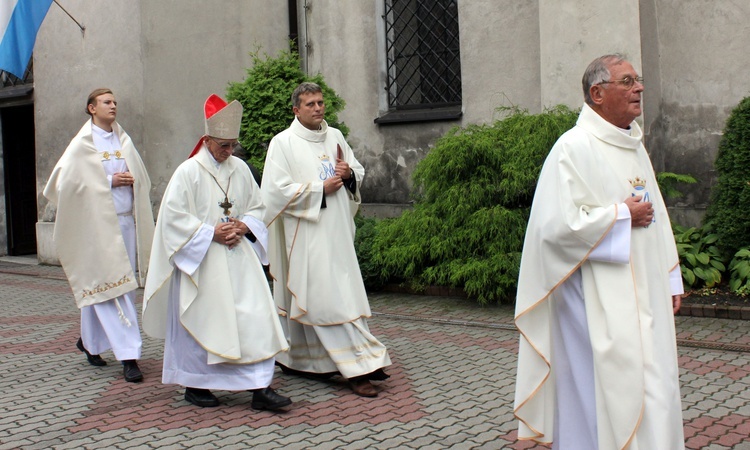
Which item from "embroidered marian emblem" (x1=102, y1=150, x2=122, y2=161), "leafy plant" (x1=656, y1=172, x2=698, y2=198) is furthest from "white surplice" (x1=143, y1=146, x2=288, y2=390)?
"leafy plant" (x1=656, y1=172, x2=698, y2=198)

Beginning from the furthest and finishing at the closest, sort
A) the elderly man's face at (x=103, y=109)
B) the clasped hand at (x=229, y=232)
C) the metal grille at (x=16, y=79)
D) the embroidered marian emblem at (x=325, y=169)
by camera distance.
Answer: the metal grille at (x=16, y=79) < the elderly man's face at (x=103, y=109) < the embroidered marian emblem at (x=325, y=169) < the clasped hand at (x=229, y=232)

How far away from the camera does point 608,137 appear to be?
419cm

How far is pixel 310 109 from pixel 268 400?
2160 millimetres

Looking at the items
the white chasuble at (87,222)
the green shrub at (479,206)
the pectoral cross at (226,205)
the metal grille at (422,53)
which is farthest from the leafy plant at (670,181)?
the white chasuble at (87,222)

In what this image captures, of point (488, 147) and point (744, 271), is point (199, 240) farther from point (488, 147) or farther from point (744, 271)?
point (744, 271)

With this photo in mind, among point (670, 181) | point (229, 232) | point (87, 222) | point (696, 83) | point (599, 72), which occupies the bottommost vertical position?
point (229, 232)

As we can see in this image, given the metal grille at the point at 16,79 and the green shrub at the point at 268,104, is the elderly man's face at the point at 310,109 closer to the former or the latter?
the green shrub at the point at 268,104

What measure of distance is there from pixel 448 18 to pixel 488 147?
12.9 feet

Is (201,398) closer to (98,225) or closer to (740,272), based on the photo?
(98,225)

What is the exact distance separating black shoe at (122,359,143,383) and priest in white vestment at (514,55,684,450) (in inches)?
144

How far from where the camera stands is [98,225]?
7.55 metres

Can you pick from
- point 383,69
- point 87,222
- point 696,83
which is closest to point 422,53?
point 383,69

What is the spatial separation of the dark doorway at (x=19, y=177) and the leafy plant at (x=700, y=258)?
40.9 feet

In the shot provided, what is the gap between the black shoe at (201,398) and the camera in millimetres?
6152
